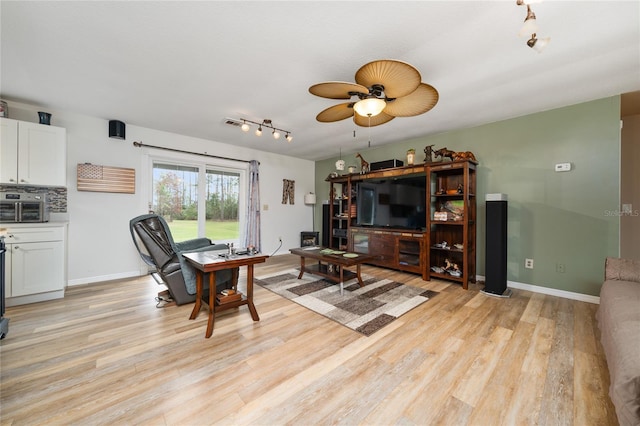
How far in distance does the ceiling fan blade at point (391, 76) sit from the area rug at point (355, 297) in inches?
79.3

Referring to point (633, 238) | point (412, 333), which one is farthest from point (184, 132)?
point (633, 238)

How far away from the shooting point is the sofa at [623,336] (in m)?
1.02

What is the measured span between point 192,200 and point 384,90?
3942 millimetres

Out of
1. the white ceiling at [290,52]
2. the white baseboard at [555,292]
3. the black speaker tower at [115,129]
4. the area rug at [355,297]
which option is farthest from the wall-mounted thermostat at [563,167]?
the black speaker tower at [115,129]

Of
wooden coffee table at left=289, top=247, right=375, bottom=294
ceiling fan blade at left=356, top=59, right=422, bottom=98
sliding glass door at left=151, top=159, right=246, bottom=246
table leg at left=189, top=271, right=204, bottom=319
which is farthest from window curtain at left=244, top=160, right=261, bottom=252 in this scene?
ceiling fan blade at left=356, top=59, right=422, bottom=98

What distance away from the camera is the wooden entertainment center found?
11.7 ft

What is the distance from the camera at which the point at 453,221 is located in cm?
350

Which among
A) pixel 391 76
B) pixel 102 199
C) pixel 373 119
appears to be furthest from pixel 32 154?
pixel 391 76

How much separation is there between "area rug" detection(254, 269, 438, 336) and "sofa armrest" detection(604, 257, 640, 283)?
159 centimetres

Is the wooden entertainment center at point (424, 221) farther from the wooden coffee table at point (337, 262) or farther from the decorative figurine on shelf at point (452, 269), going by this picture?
the wooden coffee table at point (337, 262)

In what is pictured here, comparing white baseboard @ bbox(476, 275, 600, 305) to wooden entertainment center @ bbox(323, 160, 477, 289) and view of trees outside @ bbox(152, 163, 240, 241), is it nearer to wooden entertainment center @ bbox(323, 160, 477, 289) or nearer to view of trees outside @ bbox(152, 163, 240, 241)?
wooden entertainment center @ bbox(323, 160, 477, 289)

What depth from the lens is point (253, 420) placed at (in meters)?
1.25

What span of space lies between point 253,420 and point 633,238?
16.2 ft

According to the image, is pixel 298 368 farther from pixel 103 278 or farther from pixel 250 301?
pixel 103 278
